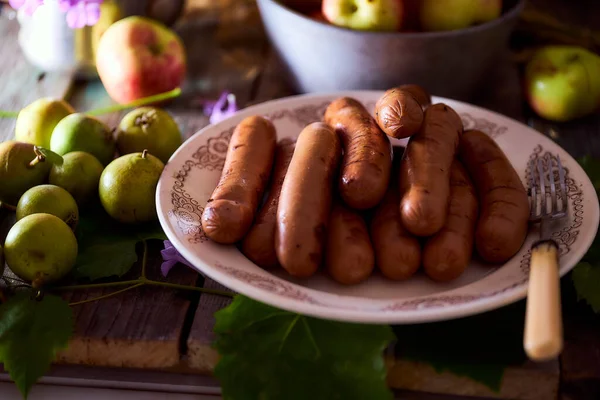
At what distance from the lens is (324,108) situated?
4.22 ft

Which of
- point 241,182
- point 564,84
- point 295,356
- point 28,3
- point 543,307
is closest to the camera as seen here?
point 543,307

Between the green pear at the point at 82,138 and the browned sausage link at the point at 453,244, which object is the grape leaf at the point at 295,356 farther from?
the green pear at the point at 82,138

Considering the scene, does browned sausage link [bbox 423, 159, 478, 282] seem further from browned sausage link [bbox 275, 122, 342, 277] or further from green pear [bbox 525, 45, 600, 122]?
green pear [bbox 525, 45, 600, 122]

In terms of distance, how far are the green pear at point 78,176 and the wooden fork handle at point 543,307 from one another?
690 millimetres

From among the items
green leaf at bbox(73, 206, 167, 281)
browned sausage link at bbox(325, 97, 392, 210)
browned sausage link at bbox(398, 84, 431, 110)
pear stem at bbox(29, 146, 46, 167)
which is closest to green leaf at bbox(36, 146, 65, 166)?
pear stem at bbox(29, 146, 46, 167)

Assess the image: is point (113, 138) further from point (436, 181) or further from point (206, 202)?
point (436, 181)

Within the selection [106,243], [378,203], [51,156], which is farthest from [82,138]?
[378,203]

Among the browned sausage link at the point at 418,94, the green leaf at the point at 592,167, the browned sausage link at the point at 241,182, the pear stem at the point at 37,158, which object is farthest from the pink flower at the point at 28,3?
the green leaf at the point at 592,167

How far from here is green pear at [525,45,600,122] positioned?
143 centimetres

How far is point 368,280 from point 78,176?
19.7 inches

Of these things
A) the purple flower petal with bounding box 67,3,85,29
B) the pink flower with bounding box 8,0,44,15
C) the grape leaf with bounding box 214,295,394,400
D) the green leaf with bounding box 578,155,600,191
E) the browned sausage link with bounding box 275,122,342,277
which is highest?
the pink flower with bounding box 8,0,44,15

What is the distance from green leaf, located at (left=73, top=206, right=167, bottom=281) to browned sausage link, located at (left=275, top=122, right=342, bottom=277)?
263 mm

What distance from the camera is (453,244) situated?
2.98 feet

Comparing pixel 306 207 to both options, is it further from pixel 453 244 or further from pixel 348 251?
pixel 453 244
